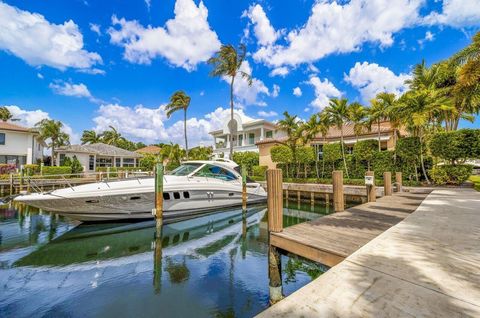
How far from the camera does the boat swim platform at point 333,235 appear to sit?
3.34 meters

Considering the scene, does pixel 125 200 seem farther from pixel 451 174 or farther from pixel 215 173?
pixel 451 174

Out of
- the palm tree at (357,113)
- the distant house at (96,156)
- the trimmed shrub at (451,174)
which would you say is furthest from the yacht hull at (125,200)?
the distant house at (96,156)

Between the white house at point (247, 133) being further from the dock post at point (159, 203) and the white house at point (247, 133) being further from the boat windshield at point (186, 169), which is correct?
the dock post at point (159, 203)

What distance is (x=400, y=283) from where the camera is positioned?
214 cm

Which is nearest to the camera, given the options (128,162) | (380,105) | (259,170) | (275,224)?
(275,224)

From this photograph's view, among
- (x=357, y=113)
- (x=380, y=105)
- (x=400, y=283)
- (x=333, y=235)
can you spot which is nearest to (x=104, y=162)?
(x=357, y=113)

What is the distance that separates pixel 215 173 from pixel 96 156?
87.3 feet

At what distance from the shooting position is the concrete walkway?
1742mm

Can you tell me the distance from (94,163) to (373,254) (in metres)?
35.0

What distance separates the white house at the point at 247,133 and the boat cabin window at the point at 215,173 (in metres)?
17.7

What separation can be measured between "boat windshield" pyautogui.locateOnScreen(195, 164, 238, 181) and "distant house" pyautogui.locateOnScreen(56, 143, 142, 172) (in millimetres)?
24234

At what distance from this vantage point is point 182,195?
1046 cm

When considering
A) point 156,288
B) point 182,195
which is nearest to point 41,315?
point 156,288

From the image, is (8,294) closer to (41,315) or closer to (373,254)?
(41,315)
